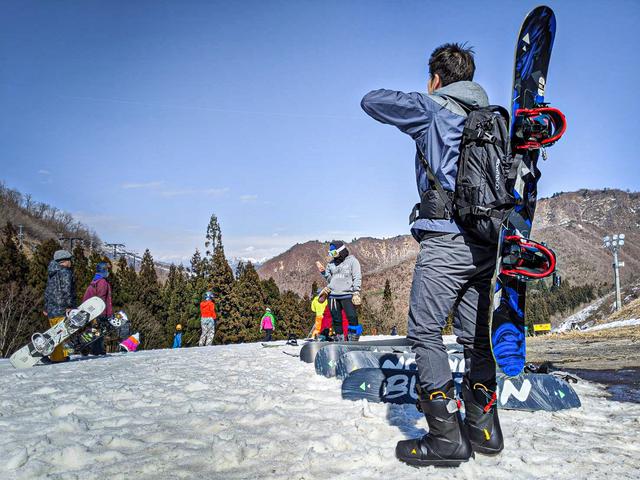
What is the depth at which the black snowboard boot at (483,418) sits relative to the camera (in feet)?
8.57

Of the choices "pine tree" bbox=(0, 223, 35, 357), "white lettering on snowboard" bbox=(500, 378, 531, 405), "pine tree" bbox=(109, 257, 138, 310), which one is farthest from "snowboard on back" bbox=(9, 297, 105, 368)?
"pine tree" bbox=(109, 257, 138, 310)

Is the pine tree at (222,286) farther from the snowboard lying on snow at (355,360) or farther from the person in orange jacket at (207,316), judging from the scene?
the snowboard lying on snow at (355,360)

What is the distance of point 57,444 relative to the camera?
283 cm

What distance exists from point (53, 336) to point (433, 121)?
735cm

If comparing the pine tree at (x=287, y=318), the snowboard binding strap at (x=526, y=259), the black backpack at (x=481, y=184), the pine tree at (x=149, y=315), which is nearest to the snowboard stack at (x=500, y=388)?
the snowboard binding strap at (x=526, y=259)

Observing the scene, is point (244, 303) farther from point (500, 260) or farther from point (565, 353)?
point (500, 260)

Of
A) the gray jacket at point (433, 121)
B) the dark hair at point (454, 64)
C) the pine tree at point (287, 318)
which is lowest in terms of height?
the pine tree at point (287, 318)

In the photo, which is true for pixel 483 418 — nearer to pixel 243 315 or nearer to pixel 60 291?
pixel 60 291

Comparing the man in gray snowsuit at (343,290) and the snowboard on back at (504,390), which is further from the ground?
the man in gray snowsuit at (343,290)

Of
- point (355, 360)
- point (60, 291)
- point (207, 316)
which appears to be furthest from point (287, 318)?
point (355, 360)

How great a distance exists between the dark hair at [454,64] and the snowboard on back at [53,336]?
723cm

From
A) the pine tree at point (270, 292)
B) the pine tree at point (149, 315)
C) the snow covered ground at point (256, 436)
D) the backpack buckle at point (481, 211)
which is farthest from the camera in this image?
the pine tree at point (270, 292)

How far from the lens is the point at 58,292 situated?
8477mm

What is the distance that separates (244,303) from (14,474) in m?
45.3
